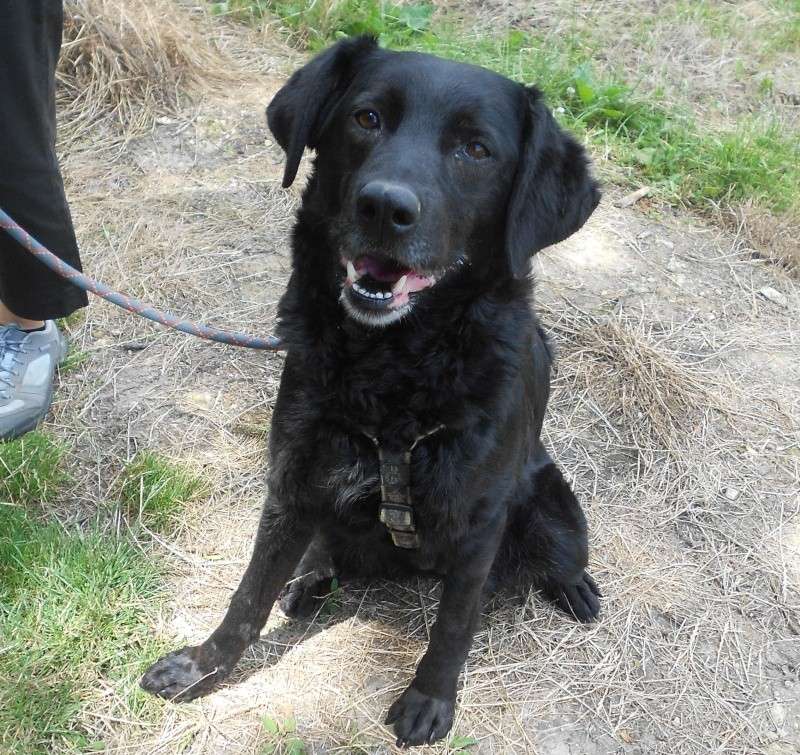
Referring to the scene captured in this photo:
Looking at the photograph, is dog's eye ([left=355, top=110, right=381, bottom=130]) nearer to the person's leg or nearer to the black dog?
the black dog

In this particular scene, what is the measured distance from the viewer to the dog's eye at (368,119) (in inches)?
82.1

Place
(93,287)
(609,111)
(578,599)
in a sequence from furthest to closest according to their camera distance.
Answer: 1. (609,111)
2. (578,599)
3. (93,287)

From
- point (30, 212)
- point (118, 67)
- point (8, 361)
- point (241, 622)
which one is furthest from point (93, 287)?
point (118, 67)

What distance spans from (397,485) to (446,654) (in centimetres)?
56

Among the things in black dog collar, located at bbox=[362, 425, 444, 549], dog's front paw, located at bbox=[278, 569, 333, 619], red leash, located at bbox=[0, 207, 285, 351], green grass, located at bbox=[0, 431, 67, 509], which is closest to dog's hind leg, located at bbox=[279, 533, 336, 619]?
dog's front paw, located at bbox=[278, 569, 333, 619]

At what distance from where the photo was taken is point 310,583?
2.62m

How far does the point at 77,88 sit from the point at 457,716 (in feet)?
12.7

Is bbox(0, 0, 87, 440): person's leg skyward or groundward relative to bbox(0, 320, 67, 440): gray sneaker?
skyward

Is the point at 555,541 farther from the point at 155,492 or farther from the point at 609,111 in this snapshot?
the point at 609,111

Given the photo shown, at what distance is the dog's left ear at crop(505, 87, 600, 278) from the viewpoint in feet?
6.84

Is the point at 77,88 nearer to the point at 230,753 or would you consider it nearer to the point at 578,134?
the point at 578,134

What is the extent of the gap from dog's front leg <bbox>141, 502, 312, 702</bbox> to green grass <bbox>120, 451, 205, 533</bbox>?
20.3 inches

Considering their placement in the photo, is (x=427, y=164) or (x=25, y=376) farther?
(x=25, y=376)

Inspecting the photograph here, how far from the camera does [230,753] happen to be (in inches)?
86.6
